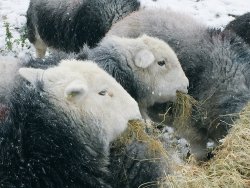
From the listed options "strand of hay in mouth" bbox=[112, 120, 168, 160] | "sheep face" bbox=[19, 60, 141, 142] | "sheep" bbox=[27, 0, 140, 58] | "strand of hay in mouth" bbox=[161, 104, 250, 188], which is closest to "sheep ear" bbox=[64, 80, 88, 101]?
"sheep face" bbox=[19, 60, 141, 142]

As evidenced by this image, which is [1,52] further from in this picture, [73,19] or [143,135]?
[143,135]

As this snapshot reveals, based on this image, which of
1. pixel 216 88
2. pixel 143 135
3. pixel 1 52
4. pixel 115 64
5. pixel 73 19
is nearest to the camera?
pixel 143 135

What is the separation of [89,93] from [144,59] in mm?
1422

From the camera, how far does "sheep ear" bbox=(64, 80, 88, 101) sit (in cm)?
378

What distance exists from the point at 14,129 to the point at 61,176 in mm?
498

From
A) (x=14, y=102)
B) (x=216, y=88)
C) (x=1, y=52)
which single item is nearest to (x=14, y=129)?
(x=14, y=102)

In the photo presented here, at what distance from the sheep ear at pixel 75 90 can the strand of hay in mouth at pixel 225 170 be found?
3.25ft

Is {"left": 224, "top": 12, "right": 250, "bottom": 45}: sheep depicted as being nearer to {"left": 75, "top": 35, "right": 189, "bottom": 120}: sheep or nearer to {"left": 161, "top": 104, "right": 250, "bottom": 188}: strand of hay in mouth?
{"left": 75, "top": 35, "right": 189, "bottom": 120}: sheep

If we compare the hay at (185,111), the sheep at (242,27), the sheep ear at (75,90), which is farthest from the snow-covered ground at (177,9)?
the sheep ear at (75,90)

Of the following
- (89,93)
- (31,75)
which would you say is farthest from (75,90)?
(31,75)

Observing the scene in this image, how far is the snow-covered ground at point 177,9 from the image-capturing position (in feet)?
30.6

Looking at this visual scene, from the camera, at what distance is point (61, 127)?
3.76m

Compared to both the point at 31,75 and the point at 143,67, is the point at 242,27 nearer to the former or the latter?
the point at 143,67

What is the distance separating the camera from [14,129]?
3656 mm
